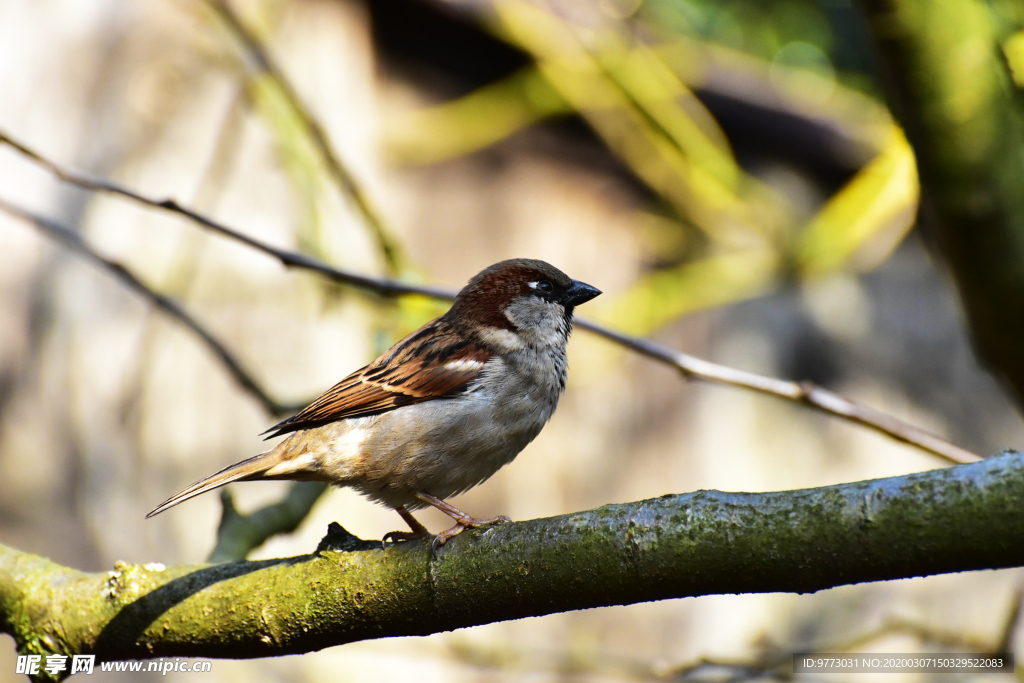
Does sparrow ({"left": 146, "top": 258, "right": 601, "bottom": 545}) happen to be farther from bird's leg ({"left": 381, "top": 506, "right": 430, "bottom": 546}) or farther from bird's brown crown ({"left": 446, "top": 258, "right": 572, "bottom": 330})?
bird's brown crown ({"left": 446, "top": 258, "right": 572, "bottom": 330})

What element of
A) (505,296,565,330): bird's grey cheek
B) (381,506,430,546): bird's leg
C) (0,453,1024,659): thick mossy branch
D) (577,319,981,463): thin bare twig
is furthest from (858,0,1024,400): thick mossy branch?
(381,506,430,546): bird's leg

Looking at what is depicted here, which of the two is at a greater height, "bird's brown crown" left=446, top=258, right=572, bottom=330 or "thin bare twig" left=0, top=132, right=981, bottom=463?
"bird's brown crown" left=446, top=258, right=572, bottom=330

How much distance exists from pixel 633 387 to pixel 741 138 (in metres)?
1.77

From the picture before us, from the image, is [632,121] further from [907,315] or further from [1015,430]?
[1015,430]

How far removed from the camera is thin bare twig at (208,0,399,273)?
3.36 meters

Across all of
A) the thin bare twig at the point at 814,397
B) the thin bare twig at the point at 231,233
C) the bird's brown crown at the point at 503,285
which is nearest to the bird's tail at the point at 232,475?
the thin bare twig at the point at 231,233

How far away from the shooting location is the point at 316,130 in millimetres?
3375

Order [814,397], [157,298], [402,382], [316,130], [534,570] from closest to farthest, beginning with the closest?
[534,570] → [814,397] → [402,382] → [157,298] → [316,130]

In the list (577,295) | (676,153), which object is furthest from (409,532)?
(676,153)

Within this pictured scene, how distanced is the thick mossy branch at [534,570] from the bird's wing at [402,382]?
2.10ft

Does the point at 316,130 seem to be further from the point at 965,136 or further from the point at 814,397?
the point at 965,136

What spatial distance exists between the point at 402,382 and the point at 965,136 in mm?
1858

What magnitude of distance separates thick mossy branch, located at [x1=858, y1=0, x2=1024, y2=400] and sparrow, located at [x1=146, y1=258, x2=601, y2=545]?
124 centimetres

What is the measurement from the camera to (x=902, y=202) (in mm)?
5016
